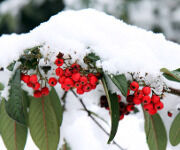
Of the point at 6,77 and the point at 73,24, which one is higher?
the point at 73,24

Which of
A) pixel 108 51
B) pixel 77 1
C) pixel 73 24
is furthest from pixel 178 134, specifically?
pixel 77 1

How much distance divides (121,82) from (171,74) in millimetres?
148

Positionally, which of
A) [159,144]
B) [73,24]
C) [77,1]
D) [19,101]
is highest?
[77,1]

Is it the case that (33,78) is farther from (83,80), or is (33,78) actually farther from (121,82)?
(121,82)

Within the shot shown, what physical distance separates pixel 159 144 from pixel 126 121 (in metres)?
0.43

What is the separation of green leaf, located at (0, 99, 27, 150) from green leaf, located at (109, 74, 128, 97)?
0.42 m

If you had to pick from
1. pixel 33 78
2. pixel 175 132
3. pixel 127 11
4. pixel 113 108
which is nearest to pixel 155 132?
pixel 175 132

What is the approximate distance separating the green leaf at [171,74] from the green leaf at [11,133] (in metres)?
0.54

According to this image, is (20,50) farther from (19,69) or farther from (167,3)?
(167,3)

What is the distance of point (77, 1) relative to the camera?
450 centimetres

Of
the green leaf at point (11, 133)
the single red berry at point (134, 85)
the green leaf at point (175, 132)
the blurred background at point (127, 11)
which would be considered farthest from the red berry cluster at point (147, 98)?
the blurred background at point (127, 11)

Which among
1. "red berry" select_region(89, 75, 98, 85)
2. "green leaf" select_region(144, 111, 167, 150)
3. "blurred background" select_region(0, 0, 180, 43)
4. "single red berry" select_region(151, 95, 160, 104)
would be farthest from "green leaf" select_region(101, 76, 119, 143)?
"blurred background" select_region(0, 0, 180, 43)

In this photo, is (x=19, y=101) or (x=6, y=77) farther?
(x=6, y=77)

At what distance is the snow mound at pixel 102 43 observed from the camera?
752 mm
